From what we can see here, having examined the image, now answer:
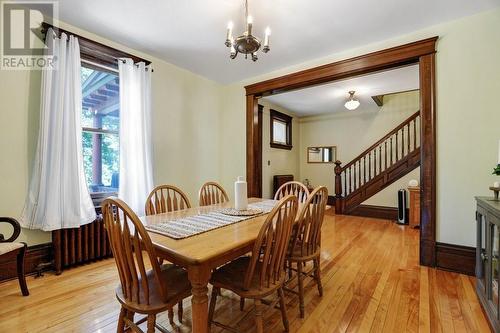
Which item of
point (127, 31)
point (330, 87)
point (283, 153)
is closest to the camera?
point (127, 31)

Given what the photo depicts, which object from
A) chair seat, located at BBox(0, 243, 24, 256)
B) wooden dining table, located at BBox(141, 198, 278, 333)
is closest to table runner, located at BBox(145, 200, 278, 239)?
wooden dining table, located at BBox(141, 198, 278, 333)

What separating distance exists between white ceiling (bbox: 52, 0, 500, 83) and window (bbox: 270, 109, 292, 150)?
2.70 meters

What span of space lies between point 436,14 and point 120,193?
380cm

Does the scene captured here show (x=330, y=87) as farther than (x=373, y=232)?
Yes

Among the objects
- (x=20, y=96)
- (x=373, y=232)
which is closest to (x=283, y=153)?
(x=373, y=232)

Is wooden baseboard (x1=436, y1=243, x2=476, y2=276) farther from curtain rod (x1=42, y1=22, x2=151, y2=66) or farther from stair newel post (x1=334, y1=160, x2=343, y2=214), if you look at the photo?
curtain rod (x1=42, y1=22, x2=151, y2=66)

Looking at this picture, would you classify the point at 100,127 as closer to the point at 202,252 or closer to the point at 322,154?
the point at 202,252

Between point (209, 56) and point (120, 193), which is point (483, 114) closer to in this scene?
point (209, 56)

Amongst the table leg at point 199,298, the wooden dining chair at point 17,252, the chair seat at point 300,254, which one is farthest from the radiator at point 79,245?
the chair seat at point 300,254

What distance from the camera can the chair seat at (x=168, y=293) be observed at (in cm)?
117

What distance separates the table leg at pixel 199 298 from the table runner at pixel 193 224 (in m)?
0.29

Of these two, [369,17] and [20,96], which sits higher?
[369,17]

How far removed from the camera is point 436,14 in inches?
91.1

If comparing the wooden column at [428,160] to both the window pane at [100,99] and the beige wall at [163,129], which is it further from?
the window pane at [100,99]
